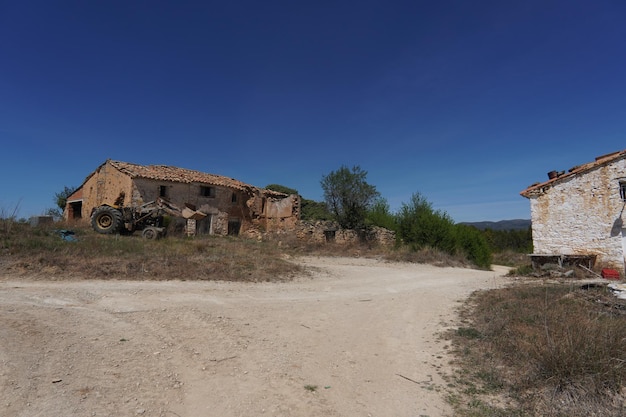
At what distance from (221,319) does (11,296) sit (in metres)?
4.09

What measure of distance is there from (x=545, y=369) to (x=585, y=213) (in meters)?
13.2

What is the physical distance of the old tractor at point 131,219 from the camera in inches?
655

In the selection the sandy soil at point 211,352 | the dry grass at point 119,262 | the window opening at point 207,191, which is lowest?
the sandy soil at point 211,352

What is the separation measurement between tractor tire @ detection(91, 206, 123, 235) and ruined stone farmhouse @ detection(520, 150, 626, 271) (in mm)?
18725

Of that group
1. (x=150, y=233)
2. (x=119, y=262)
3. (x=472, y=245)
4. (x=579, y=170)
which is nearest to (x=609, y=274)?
(x=579, y=170)

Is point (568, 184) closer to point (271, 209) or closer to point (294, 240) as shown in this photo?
point (294, 240)

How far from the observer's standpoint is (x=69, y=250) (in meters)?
10.4

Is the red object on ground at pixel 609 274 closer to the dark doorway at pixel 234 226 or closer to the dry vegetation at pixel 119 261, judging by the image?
the dry vegetation at pixel 119 261

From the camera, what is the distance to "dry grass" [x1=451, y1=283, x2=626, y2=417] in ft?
11.6

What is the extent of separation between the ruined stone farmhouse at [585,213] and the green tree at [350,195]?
10.5 m

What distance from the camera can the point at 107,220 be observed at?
1714 centimetres

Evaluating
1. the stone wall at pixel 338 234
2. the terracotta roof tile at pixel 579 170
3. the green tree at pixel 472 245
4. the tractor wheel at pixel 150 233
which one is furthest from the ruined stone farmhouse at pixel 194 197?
the terracotta roof tile at pixel 579 170

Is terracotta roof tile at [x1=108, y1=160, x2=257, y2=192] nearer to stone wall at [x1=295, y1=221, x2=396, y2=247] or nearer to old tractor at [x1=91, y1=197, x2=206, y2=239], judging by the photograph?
old tractor at [x1=91, y1=197, x2=206, y2=239]

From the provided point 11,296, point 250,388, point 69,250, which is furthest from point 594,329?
point 69,250
